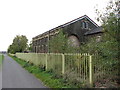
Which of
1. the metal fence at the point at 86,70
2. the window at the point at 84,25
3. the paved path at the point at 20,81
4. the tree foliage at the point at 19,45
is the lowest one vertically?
the paved path at the point at 20,81

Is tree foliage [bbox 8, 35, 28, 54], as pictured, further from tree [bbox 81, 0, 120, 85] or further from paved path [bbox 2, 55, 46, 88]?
tree [bbox 81, 0, 120, 85]

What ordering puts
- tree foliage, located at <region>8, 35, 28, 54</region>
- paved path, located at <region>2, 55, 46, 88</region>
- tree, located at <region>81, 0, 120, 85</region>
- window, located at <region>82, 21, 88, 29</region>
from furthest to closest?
tree foliage, located at <region>8, 35, 28, 54</region>, window, located at <region>82, 21, 88, 29</region>, paved path, located at <region>2, 55, 46, 88</region>, tree, located at <region>81, 0, 120, 85</region>

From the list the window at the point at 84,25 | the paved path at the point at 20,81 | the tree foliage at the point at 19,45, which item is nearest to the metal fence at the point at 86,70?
the paved path at the point at 20,81

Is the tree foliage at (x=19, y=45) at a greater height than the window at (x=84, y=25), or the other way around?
the window at (x=84, y=25)

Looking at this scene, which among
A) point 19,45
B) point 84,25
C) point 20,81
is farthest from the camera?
point 19,45

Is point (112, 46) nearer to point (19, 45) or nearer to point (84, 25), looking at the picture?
point (84, 25)

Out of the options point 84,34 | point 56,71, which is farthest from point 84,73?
point 84,34

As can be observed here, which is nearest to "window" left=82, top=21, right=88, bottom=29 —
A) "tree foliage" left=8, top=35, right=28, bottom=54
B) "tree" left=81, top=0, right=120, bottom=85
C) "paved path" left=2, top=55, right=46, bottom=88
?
"paved path" left=2, top=55, right=46, bottom=88

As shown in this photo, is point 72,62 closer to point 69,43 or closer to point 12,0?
point 69,43

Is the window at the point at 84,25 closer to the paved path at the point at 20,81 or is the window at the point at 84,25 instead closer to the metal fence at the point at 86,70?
the paved path at the point at 20,81

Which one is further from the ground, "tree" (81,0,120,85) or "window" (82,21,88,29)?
"window" (82,21,88,29)

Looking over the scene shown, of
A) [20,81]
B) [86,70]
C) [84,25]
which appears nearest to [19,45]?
[84,25]

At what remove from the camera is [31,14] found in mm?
18938

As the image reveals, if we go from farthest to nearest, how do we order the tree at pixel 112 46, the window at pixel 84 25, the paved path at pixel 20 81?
the window at pixel 84 25
the paved path at pixel 20 81
the tree at pixel 112 46
